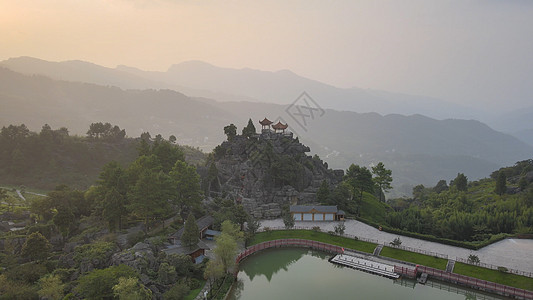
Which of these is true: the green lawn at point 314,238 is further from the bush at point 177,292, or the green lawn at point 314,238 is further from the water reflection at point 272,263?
the bush at point 177,292

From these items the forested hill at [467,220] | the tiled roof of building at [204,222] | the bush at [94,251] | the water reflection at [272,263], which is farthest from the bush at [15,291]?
the forested hill at [467,220]

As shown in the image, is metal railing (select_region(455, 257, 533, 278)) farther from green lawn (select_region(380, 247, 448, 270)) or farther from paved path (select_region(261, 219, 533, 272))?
green lawn (select_region(380, 247, 448, 270))

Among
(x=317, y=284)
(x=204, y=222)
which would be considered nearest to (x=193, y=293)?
(x=317, y=284)

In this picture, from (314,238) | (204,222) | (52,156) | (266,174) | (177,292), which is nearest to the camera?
(177,292)

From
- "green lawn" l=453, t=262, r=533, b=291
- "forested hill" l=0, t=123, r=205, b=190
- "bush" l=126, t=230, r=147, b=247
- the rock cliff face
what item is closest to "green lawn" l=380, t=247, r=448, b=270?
"green lawn" l=453, t=262, r=533, b=291

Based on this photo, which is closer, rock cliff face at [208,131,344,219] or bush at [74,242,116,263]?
bush at [74,242,116,263]

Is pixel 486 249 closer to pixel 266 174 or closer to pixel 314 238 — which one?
pixel 314 238
